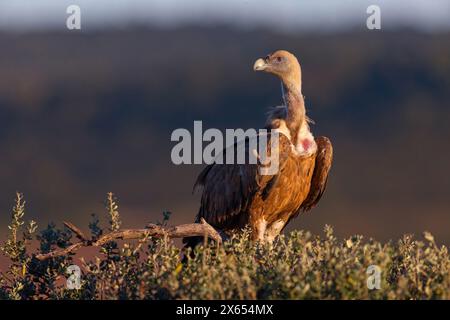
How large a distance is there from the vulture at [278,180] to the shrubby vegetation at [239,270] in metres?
2.41

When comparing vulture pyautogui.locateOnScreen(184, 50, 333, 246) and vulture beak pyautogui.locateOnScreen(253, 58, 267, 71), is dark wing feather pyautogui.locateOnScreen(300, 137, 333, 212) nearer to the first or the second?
vulture pyautogui.locateOnScreen(184, 50, 333, 246)

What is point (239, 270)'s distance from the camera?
8.73 metres

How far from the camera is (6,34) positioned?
52.2 meters

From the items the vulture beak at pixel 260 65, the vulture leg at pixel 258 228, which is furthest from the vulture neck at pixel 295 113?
the vulture leg at pixel 258 228

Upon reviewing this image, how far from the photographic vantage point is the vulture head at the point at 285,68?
13.2m

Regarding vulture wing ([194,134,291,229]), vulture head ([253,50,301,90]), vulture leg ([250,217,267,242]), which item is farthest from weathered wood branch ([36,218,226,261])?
vulture head ([253,50,301,90])

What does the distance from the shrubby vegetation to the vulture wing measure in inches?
94.6

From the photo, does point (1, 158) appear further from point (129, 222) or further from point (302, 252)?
point (302, 252)

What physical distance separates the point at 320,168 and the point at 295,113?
0.64 meters

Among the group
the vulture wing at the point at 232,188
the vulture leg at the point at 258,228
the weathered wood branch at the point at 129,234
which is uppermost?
the vulture wing at the point at 232,188

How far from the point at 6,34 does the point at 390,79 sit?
17534 millimetres

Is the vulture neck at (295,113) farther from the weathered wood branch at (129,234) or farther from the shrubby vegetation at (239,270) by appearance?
the weathered wood branch at (129,234)

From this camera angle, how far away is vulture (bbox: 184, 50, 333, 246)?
12.8 meters
